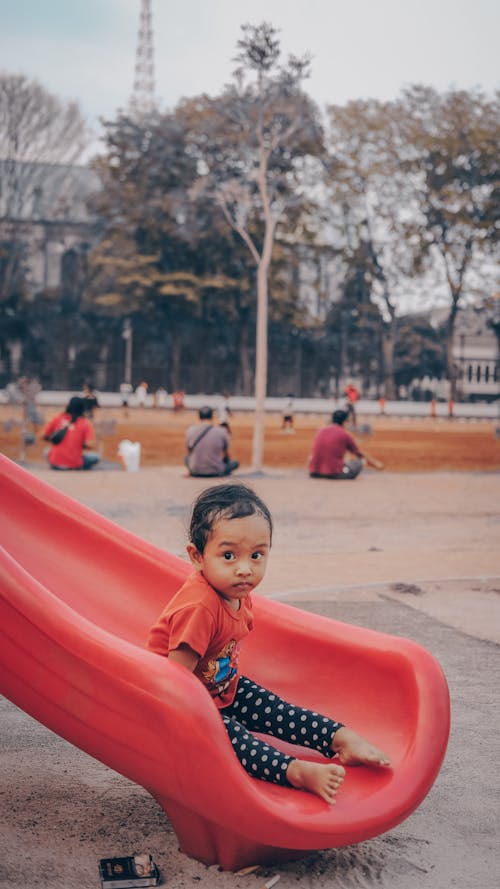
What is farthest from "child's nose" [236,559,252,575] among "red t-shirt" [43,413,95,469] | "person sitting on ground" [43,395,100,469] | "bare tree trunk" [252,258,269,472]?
"bare tree trunk" [252,258,269,472]

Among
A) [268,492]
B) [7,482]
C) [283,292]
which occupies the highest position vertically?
[283,292]

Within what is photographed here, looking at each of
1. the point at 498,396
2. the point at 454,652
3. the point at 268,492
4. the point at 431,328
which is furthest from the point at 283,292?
the point at 454,652

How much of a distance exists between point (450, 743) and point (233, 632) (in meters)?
1.45

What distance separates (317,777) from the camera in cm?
311

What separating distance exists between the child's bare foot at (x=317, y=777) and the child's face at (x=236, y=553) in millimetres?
526

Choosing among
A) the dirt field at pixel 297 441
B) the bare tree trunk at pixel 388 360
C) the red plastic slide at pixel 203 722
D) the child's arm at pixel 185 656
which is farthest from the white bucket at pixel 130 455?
the bare tree trunk at pixel 388 360

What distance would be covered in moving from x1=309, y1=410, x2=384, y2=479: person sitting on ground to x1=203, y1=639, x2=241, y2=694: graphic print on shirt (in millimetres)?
11948

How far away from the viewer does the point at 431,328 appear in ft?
166

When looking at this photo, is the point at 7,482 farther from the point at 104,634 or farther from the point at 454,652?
the point at 454,652

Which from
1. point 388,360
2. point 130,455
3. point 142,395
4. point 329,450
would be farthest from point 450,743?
point 388,360

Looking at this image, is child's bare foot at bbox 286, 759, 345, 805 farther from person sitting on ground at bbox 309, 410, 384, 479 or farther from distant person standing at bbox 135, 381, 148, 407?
distant person standing at bbox 135, 381, 148, 407

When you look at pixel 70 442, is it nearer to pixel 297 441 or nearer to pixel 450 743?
pixel 297 441

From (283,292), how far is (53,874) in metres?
43.9

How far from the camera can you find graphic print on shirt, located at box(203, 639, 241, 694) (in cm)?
329
